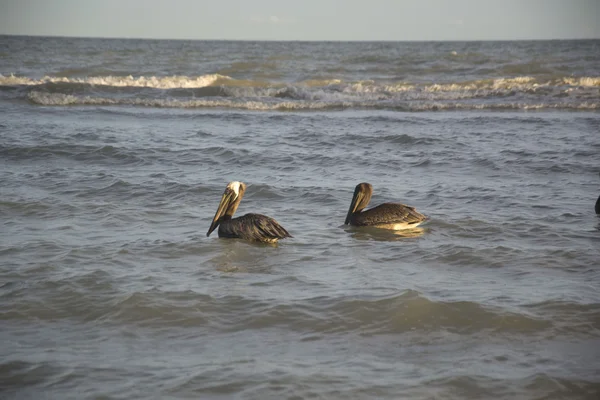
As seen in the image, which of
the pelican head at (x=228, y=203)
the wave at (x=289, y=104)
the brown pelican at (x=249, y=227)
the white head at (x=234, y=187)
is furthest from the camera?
the wave at (x=289, y=104)

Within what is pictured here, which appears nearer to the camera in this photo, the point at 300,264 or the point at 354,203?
the point at 300,264

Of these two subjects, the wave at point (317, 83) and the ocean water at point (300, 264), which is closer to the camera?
the ocean water at point (300, 264)

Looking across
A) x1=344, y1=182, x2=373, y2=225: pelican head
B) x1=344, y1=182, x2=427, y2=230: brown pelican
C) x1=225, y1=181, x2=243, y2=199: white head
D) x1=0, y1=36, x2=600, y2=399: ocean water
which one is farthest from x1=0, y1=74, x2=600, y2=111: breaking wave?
x1=225, y1=181, x2=243, y2=199: white head

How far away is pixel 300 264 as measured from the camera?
678 cm

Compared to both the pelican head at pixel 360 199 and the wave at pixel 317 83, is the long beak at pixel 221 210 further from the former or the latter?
the wave at pixel 317 83

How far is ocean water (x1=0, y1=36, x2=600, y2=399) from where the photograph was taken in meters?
4.47

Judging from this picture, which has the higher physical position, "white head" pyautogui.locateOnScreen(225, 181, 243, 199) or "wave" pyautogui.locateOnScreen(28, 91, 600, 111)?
"wave" pyautogui.locateOnScreen(28, 91, 600, 111)

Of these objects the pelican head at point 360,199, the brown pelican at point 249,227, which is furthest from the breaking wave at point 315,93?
the brown pelican at point 249,227

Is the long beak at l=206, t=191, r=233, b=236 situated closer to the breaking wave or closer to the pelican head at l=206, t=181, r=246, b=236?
the pelican head at l=206, t=181, r=246, b=236

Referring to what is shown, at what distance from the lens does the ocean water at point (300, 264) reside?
4.47m

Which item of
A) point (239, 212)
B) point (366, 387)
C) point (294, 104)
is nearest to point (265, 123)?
point (294, 104)

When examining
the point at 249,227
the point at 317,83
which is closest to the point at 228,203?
the point at 249,227

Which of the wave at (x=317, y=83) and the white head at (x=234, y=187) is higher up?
the wave at (x=317, y=83)

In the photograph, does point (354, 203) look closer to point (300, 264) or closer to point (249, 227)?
point (249, 227)
